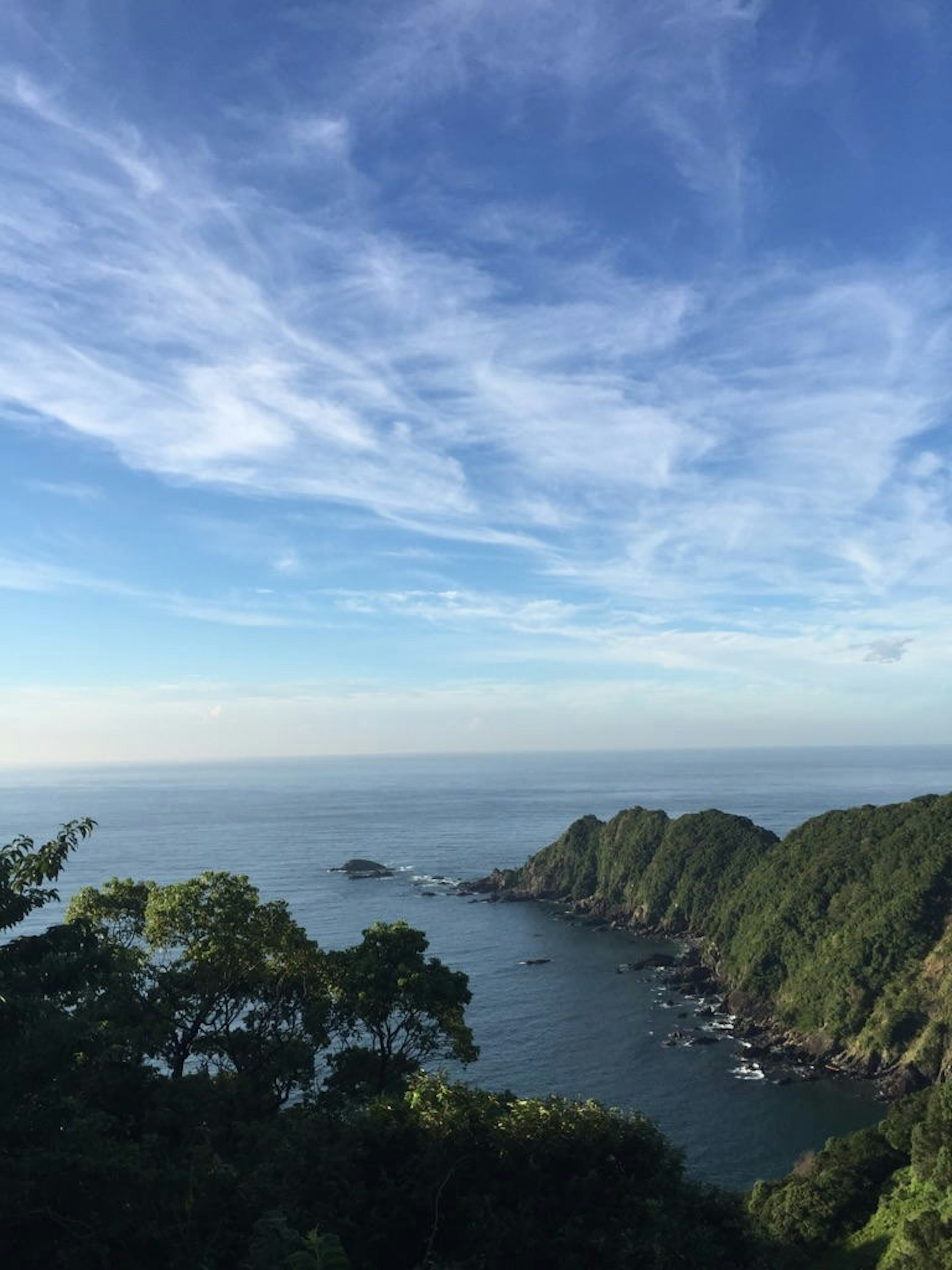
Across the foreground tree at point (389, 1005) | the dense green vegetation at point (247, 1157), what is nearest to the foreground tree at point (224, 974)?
the dense green vegetation at point (247, 1157)

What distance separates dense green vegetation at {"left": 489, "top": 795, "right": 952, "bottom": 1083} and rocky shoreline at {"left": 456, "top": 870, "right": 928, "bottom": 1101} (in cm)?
39

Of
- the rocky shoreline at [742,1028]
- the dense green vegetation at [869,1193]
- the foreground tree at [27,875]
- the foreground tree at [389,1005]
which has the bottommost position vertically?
the rocky shoreline at [742,1028]

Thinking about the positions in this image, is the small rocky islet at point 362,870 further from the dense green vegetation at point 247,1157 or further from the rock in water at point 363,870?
the dense green vegetation at point 247,1157

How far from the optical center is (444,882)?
13575 cm

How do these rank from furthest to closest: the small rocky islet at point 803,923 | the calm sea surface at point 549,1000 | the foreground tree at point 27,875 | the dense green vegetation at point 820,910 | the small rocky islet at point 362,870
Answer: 1. the small rocky islet at point 362,870
2. the dense green vegetation at point 820,910
3. the small rocky islet at point 803,923
4. the calm sea surface at point 549,1000
5. the foreground tree at point 27,875

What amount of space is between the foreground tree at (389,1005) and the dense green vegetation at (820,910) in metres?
50.4

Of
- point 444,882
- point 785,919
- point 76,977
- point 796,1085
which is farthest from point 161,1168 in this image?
point 444,882

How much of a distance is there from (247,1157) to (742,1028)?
69.5 metres

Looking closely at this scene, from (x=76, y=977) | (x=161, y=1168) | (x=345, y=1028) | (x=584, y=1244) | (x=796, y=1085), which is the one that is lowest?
(x=796, y=1085)

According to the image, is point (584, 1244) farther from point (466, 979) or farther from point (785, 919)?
point (785, 919)

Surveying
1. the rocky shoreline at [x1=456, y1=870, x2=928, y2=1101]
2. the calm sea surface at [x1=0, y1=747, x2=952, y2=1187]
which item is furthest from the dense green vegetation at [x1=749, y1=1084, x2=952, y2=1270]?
the rocky shoreline at [x1=456, y1=870, x2=928, y2=1101]

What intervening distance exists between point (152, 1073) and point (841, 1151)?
3893 centimetres

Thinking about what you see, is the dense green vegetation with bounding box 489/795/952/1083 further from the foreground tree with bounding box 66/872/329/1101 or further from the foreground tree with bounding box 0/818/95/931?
the foreground tree with bounding box 0/818/95/931

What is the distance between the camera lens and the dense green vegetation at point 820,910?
68938mm
